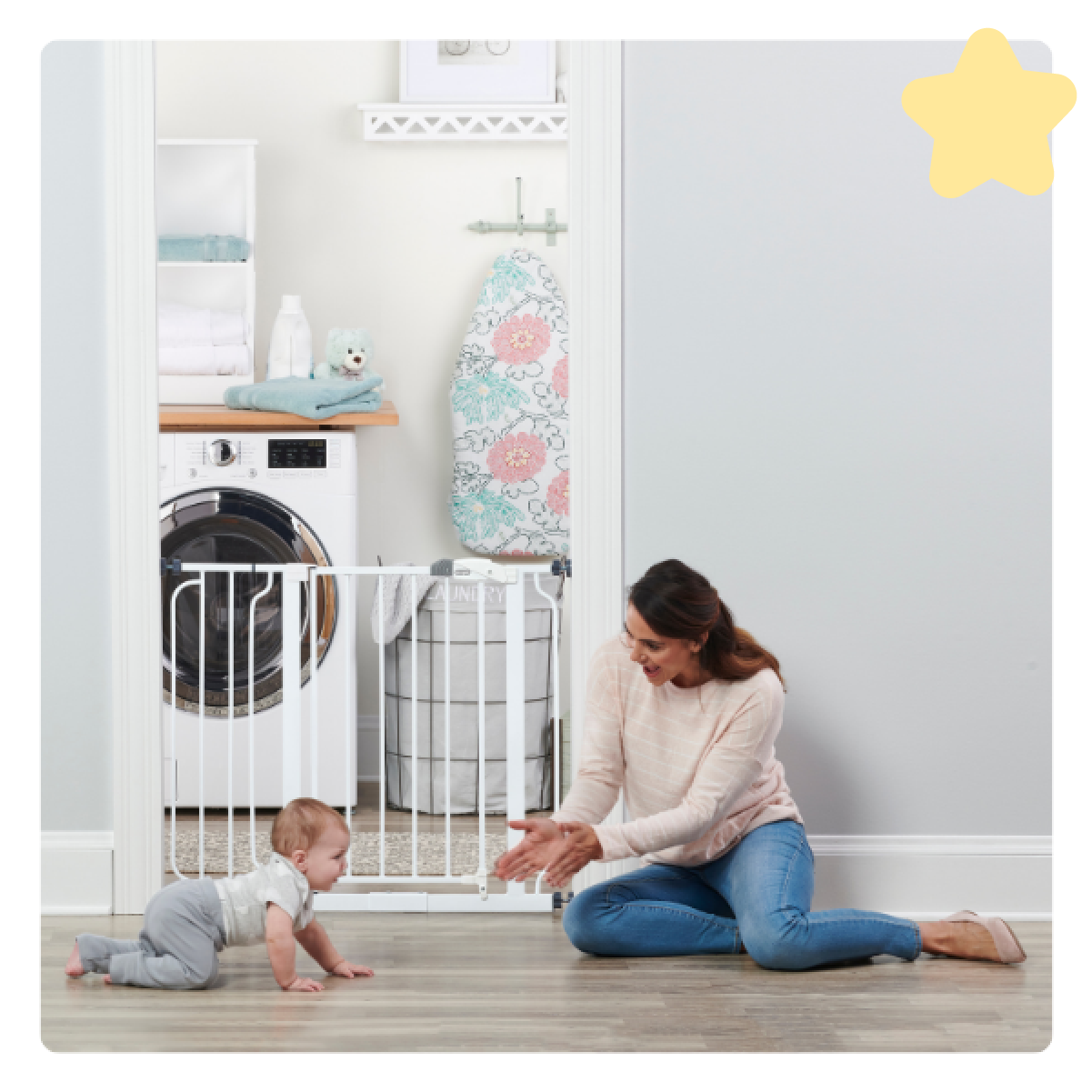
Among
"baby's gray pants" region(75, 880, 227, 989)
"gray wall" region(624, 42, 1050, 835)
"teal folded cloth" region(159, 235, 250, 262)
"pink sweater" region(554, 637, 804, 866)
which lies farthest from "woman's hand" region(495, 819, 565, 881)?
"teal folded cloth" region(159, 235, 250, 262)

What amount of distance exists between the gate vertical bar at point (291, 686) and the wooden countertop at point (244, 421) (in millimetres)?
888

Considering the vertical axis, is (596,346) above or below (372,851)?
above

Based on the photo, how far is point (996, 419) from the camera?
7.55 feet

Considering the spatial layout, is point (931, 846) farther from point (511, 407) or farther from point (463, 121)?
point (463, 121)

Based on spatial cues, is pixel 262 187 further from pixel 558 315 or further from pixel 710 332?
pixel 710 332

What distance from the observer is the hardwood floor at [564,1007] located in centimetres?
176

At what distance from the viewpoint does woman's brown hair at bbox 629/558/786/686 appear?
6.56ft

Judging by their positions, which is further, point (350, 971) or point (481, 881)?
point (481, 881)

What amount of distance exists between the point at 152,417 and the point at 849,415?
1339mm

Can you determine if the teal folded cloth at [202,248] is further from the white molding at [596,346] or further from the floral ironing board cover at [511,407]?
the white molding at [596,346]

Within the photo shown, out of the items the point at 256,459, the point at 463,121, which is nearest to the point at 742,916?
the point at 256,459

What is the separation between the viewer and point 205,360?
3621 millimetres

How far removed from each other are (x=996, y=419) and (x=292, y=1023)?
1625 mm

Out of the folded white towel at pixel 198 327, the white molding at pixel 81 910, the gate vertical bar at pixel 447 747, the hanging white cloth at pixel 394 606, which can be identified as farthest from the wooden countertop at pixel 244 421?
the white molding at pixel 81 910
